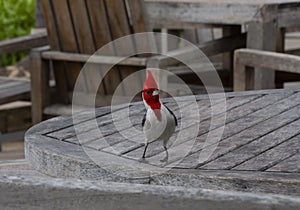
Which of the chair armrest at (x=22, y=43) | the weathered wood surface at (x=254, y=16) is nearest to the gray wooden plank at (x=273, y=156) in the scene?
the weathered wood surface at (x=254, y=16)

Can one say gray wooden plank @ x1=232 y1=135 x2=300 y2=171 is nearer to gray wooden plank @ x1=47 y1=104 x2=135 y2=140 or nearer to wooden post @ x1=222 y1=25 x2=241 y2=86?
gray wooden plank @ x1=47 y1=104 x2=135 y2=140

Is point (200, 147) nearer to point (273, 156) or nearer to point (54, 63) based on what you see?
point (273, 156)

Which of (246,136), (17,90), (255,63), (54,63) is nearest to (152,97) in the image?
(246,136)

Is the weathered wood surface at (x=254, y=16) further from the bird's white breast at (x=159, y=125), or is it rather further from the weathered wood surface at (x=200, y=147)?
the bird's white breast at (x=159, y=125)

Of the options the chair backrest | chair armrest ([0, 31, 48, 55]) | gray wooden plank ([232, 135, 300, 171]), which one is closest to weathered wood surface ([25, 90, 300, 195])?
gray wooden plank ([232, 135, 300, 171])

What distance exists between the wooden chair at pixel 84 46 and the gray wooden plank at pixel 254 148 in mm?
1785

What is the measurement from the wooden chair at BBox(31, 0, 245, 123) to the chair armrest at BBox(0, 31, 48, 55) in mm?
541

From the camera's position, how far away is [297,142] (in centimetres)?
201

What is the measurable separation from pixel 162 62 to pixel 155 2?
2.24 feet

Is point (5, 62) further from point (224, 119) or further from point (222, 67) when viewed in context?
point (224, 119)

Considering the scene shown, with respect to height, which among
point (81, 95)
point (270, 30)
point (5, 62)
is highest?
point (270, 30)

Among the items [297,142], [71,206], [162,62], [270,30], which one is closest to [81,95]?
[162,62]

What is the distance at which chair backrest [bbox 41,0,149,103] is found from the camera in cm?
407

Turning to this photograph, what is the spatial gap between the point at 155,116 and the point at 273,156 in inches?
13.5
